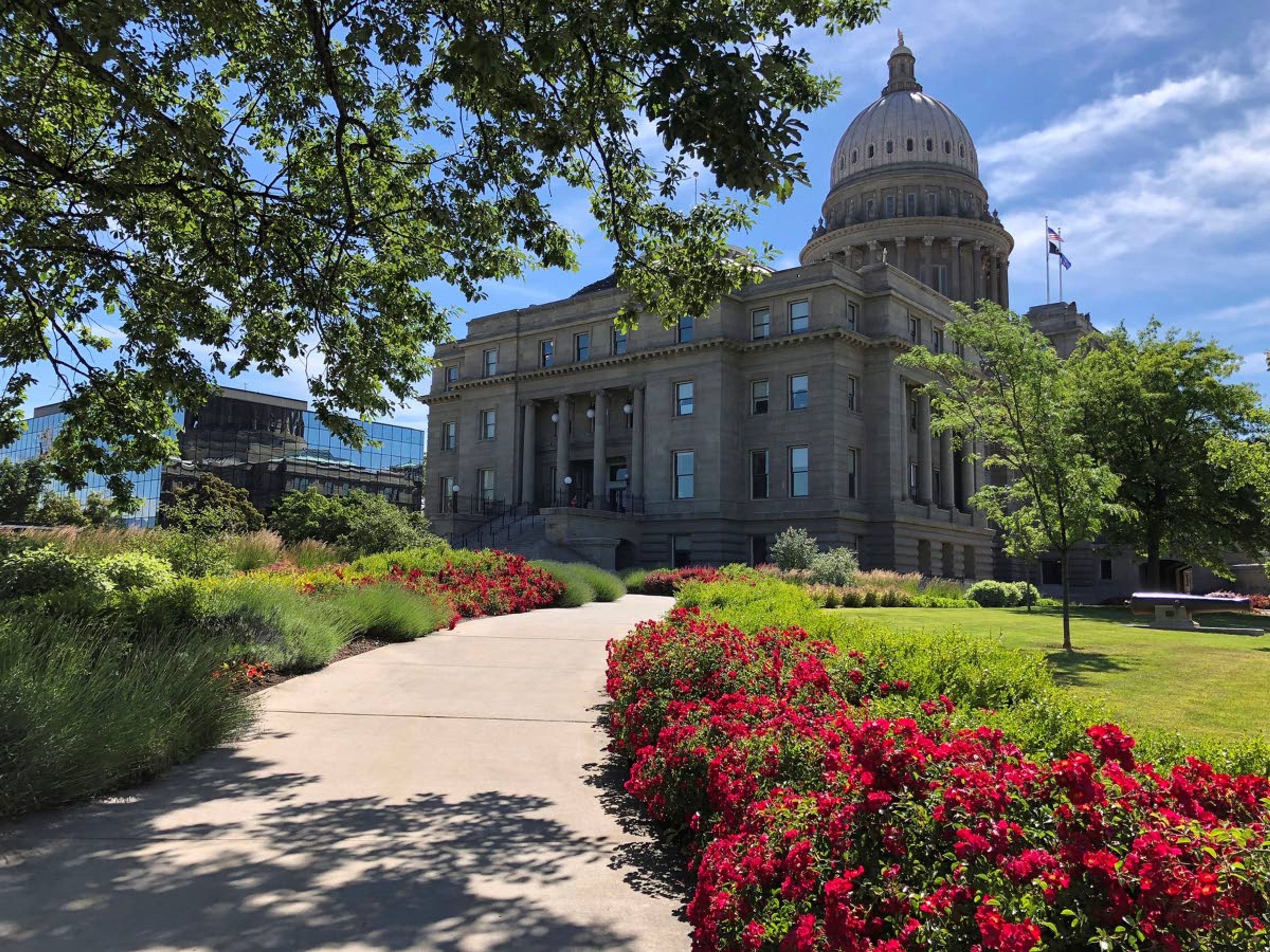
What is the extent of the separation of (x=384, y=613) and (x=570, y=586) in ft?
33.2

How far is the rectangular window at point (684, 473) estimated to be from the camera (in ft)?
160

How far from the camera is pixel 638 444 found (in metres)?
50.8

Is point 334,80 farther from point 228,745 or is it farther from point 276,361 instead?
point 228,745

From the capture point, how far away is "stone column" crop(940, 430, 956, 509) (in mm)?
53031

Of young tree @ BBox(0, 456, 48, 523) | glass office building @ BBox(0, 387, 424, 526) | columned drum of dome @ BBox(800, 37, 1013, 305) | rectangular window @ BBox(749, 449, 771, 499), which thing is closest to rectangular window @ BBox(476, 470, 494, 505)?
rectangular window @ BBox(749, 449, 771, 499)

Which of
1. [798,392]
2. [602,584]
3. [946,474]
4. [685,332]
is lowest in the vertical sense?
[602,584]

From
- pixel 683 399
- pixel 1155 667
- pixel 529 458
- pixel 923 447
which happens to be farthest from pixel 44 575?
pixel 923 447

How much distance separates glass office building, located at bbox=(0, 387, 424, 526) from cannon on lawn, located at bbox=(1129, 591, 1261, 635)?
66.9 metres

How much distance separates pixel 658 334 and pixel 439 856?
154ft

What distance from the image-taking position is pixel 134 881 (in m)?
4.60

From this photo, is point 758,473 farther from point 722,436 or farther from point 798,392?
point 798,392

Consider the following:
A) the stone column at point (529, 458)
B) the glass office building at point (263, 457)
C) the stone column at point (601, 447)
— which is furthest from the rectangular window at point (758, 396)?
the glass office building at point (263, 457)

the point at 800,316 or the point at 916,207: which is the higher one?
the point at 916,207

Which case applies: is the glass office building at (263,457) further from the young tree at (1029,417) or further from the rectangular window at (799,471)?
the young tree at (1029,417)
